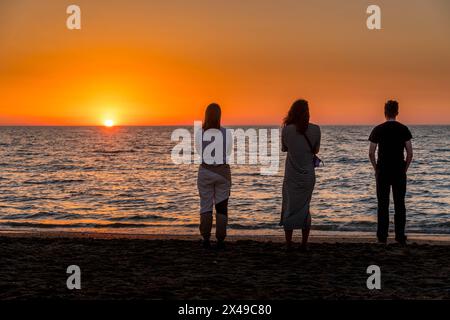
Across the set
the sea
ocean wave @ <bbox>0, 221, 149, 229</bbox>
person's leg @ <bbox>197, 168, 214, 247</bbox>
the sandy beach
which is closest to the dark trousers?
the sandy beach

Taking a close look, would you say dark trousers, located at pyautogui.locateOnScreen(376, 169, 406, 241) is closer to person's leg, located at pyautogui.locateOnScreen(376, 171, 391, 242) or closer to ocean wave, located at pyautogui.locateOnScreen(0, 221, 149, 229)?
person's leg, located at pyautogui.locateOnScreen(376, 171, 391, 242)

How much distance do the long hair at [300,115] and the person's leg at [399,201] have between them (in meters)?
1.86

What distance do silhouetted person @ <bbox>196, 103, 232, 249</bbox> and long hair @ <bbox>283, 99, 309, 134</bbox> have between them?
915 millimetres

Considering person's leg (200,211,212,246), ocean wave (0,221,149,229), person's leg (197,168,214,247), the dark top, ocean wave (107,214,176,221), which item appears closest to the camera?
person's leg (197,168,214,247)

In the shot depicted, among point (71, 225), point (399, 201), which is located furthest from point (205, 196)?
point (71, 225)

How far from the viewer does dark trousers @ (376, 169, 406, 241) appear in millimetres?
9016

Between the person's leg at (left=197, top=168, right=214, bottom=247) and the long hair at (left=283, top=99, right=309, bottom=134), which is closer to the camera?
the long hair at (left=283, top=99, right=309, bottom=134)

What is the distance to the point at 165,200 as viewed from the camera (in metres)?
20.5

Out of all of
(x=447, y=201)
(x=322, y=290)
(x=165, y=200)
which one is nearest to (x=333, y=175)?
(x=447, y=201)

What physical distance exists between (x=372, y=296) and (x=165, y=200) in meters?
14.7

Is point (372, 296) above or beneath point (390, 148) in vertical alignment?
beneath

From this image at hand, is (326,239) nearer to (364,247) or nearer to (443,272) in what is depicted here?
(364,247)

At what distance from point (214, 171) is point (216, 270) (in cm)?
158

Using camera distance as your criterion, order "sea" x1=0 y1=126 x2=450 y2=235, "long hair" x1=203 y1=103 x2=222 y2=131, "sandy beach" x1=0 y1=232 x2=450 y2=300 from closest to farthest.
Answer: "sandy beach" x1=0 y1=232 x2=450 y2=300 → "long hair" x1=203 y1=103 x2=222 y2=131 → "sea" x1=0 y1=126 x2=450 y2=235
